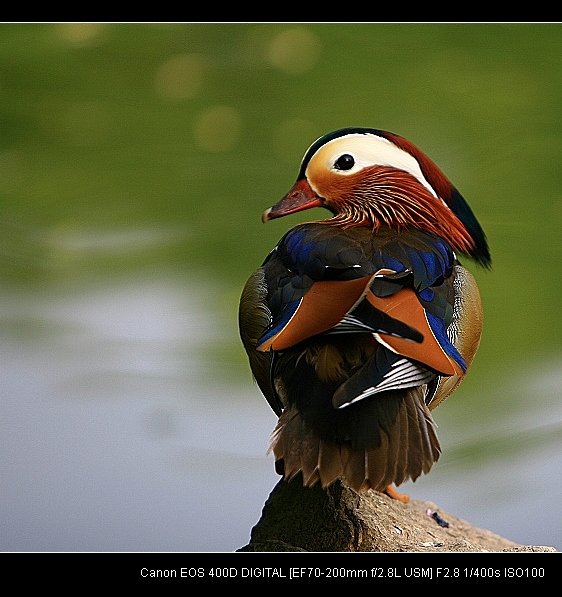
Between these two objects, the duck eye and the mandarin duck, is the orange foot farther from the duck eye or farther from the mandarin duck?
the duck eye

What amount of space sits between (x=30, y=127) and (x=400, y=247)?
144 centimetres

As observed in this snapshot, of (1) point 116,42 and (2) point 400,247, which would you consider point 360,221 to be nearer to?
(2) point 400,247

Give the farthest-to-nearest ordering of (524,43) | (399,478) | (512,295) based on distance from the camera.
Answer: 1. (512,295)
2. (524,43)
3. (399,478)

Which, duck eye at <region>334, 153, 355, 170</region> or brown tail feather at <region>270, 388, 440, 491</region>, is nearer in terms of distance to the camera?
brown tail feather at <region>270, 388, 440, 491</region>

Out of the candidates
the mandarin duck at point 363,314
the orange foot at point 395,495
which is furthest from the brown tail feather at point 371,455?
the orange foot at point 395,495

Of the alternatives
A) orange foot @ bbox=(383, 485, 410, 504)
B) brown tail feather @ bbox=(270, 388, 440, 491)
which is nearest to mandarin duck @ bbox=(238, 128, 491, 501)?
brown tail feather @ bbox=(270, 388, 440, 491)

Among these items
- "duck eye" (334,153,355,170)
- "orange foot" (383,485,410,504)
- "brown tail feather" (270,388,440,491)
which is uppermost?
"duck eye" (334,153,355,170)

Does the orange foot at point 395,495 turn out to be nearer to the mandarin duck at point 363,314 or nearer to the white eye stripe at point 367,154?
the mandarin duck at point 363,314

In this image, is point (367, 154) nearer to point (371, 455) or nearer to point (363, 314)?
point (363, 314)

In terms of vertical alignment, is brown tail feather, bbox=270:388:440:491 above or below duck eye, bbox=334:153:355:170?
below

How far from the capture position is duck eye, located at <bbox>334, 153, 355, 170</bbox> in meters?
1.71

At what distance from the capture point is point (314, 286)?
1378 millimetres

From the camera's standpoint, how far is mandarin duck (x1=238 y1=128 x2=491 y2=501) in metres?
1.26

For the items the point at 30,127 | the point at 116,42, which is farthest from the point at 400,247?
the point at 30,127
